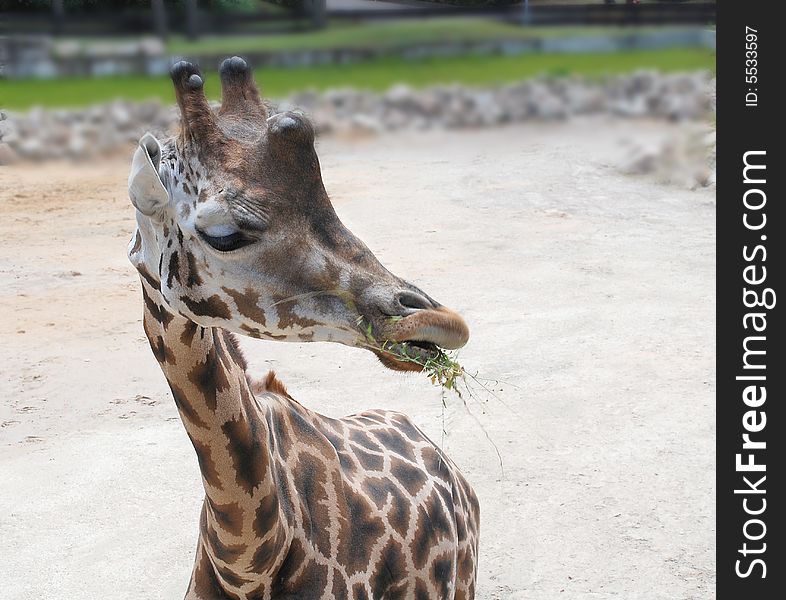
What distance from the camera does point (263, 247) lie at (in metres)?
2.54

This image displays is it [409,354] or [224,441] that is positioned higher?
[409,354]

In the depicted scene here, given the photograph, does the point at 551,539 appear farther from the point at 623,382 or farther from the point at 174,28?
the point at 174,28

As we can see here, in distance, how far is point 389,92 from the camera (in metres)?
2.83

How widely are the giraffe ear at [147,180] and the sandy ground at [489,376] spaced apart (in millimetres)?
1222

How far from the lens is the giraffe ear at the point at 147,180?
8.23 ft

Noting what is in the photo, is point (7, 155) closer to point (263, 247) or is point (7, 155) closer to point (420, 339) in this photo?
point (263, 247)

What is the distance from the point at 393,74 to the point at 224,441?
3.49ft

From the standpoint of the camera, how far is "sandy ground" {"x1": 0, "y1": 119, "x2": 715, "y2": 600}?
4871mm

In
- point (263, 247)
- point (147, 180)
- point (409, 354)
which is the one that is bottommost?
point (409, 354)

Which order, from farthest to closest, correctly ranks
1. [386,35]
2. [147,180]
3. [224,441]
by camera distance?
1. [224,441]
2. [147,180]
3. [386,35]
